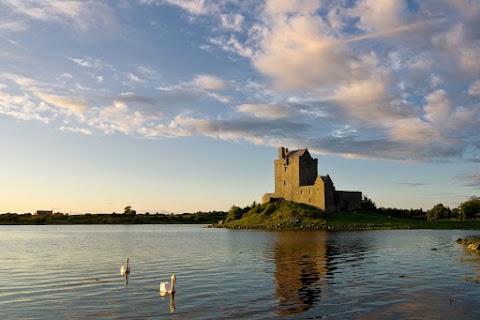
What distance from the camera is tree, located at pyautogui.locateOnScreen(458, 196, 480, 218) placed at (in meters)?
127

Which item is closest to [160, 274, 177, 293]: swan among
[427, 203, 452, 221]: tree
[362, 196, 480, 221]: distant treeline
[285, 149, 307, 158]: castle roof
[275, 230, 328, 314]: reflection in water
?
Result: [275, 230, 328, 314]: reflection in water

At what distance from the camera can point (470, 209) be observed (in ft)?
416

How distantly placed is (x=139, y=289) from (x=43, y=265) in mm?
16966

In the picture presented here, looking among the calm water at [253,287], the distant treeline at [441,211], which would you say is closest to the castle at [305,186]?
the distant treeline at [441,211]

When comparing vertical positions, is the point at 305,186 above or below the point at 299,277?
above

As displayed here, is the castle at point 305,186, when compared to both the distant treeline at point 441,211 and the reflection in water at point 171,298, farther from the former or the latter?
the reflection in water at point 171,298

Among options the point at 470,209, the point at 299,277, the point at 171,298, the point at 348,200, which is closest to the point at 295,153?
the point at 348,200

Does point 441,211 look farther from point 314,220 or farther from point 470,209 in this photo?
point 314,220

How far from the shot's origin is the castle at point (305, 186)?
4601 inches

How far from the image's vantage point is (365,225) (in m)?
101

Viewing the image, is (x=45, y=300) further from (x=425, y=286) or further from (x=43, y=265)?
(x=425, y=286)

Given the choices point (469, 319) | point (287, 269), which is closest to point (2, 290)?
point (287, 269)

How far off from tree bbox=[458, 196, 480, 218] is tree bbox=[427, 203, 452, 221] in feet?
14.5

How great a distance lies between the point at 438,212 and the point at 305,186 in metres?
40.8
